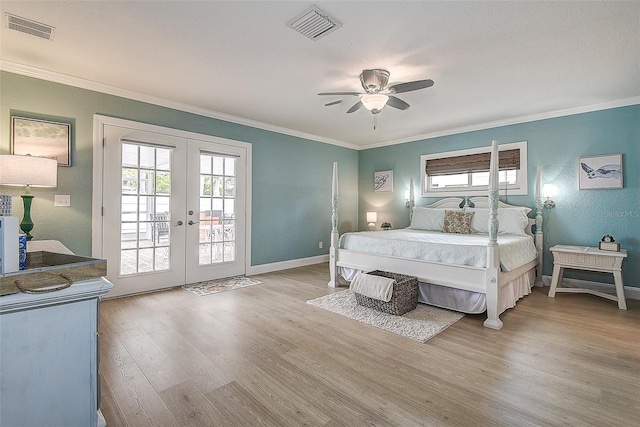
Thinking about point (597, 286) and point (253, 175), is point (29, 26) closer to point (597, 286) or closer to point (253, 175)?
point (253, 175)

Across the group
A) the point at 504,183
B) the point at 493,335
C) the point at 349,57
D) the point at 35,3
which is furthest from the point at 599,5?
the point at 35,3

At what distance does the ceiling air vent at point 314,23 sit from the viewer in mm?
2170

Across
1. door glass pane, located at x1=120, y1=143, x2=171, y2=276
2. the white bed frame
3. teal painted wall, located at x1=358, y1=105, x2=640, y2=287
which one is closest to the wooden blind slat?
teal painted wall, located at x1=358, y1=105, x2=640, y2=287

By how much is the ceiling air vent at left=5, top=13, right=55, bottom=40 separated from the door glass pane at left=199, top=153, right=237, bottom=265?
2.07 m

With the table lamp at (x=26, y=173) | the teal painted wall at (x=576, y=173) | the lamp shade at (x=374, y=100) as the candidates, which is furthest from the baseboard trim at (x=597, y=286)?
the table lamp at (x=26, y=173)

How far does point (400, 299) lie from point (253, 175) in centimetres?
302

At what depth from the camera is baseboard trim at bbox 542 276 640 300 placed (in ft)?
12.4

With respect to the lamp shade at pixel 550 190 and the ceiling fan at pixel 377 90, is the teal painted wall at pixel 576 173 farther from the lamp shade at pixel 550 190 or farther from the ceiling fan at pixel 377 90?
the ceiling fan at pixel 377 90

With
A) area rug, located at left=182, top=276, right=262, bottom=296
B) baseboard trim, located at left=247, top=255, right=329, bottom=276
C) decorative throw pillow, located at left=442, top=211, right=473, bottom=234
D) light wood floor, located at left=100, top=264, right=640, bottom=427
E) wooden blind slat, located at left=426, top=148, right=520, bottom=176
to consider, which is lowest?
light wood floor, located at left=100, top=264, right=640, bottom=427

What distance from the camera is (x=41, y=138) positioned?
312 cm

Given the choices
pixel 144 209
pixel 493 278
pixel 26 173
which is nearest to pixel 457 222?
pixel 493 278

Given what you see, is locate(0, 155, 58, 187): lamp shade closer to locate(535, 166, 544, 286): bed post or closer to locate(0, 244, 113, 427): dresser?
locate(0, 244, 113, 427): dresser

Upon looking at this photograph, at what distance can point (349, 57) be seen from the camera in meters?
2.78

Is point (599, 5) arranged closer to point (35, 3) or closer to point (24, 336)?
point (24, 336)
